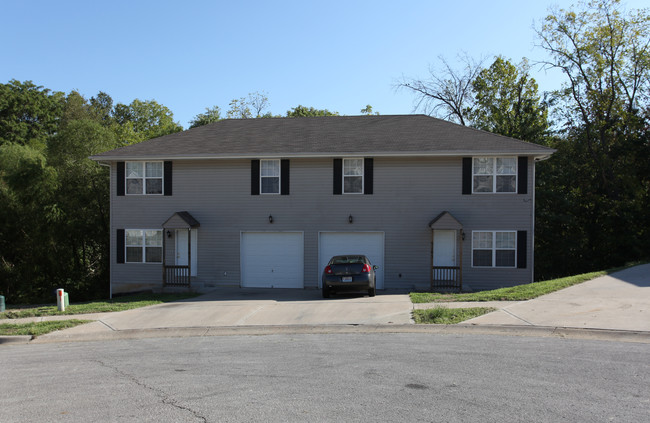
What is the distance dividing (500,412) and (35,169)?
2296 cm

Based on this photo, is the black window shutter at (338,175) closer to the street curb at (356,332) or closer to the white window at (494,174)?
the white window at (494,174)

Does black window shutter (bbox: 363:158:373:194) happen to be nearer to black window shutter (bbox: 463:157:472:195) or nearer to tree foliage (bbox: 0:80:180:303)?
black window shutter (bbox: 463:157:472:195)

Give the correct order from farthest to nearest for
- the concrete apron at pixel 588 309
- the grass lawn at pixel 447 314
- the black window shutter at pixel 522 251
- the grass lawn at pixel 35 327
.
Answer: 1. the black window shutter at pixel 522 251
2. the grass lawn at pixel 35 327
3. the grass lawn at pixel 447 314
4. the concrete apron at pixel 588 309

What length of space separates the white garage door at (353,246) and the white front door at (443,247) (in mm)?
→ 1928

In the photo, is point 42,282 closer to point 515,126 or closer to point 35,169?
point 35,169

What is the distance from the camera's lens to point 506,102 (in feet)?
106

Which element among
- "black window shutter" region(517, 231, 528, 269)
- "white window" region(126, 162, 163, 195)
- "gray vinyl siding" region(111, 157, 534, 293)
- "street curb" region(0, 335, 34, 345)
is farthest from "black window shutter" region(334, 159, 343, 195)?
"street curb" region(0, 335, 34, 345)

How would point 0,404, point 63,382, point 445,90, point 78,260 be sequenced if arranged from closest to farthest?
point 0,404, point 63,382, point 78,260, point 445,90

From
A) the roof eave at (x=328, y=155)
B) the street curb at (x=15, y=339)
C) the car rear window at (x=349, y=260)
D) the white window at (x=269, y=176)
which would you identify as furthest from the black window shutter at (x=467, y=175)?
the street curb at (x=15, y=339)

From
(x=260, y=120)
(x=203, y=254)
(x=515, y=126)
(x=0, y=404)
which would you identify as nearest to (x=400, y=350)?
(x=0, y=404)

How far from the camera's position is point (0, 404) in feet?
20.2

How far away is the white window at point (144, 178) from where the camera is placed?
1963cm

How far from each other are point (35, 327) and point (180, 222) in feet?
23.7

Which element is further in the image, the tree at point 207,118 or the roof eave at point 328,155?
the tree at point 207,118
